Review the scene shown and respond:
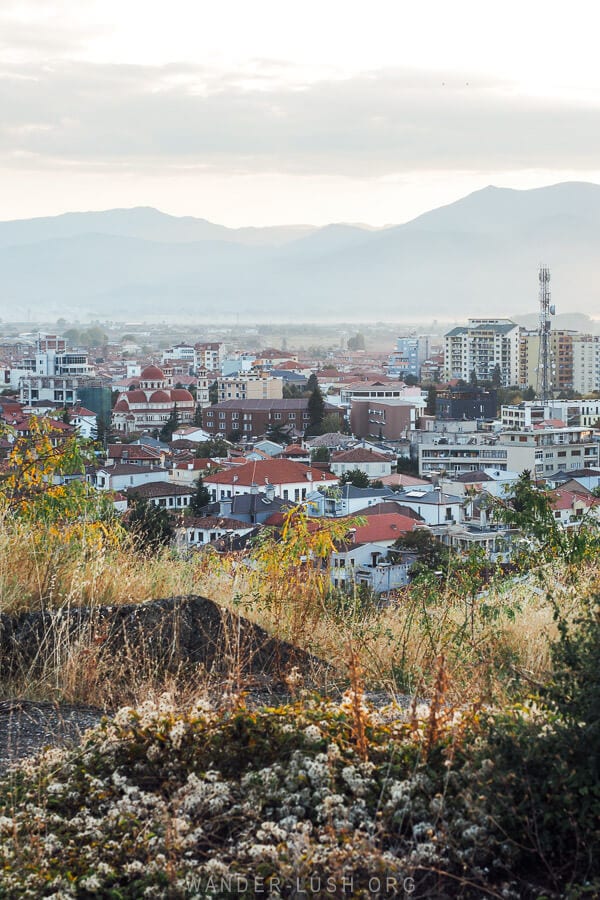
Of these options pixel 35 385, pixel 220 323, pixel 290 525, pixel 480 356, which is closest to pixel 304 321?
pixel 220 323

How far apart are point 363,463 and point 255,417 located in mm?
12516

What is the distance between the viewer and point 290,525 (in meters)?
3.63

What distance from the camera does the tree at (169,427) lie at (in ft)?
128

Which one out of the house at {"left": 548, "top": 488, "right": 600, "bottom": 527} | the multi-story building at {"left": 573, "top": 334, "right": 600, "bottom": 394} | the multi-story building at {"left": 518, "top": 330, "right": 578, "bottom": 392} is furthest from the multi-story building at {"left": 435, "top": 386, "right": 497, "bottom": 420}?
the house at {"left": 548, "top": 488, "right": 600, "bottom": 527}

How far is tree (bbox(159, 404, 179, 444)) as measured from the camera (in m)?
39.0

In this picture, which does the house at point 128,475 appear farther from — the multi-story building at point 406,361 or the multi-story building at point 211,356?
the multi-story building at point 211,356

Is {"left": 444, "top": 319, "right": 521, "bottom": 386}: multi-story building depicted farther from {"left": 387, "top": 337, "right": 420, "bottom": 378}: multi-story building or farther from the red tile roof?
the red tile roof

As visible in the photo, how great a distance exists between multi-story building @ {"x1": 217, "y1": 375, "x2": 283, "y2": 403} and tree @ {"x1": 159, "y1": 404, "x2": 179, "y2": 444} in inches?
237

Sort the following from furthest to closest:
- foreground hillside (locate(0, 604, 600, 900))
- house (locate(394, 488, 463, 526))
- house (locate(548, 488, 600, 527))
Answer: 1. house (locate(394, 488, 463, 526))
2. house (locate(548, 488, 600, 527))
3. foreground hillside (locate(0, 604, 600, 900))

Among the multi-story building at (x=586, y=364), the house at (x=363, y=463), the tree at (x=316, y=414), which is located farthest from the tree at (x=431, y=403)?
the multi-story building at (x=586, y=364)

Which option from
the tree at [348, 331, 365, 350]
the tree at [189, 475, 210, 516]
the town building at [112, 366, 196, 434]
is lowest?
the tree at [189, 475, 210, 516]

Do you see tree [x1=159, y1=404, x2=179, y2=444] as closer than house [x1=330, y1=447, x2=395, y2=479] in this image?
No

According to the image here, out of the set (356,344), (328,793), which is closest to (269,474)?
(328,793)

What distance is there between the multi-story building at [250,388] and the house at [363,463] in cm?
1887
